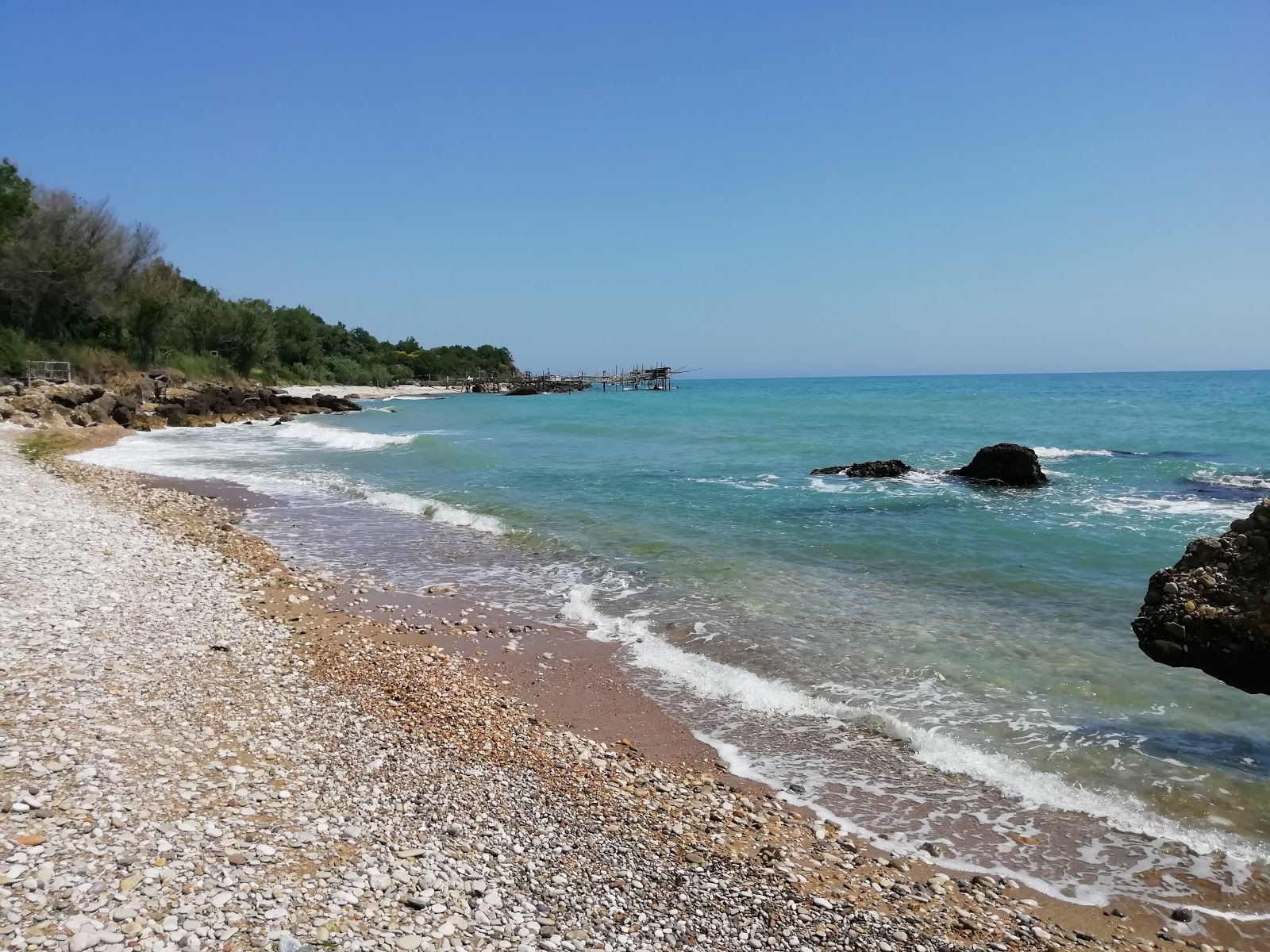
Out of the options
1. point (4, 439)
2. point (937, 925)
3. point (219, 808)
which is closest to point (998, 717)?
point (937, 925)

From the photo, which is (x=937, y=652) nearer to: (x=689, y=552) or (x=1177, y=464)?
(x=689, y=552)

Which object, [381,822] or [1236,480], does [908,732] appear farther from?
[1236,480]

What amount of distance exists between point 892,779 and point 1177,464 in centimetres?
2521

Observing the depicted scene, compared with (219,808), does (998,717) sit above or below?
below

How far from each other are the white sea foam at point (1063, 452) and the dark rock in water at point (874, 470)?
814cm

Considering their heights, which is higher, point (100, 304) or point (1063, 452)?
point (100, 304)

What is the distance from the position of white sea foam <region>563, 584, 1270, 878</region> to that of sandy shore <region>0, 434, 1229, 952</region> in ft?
2.95

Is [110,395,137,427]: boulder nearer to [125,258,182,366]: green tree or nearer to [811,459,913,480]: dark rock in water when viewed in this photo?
[125,258,182,366]: green tree

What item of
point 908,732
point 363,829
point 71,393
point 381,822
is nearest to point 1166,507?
point 908,732

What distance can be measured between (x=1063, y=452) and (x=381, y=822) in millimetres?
31764

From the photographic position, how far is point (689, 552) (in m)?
13.9

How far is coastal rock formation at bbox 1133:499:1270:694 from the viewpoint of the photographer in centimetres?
639

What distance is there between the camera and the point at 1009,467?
21.5m

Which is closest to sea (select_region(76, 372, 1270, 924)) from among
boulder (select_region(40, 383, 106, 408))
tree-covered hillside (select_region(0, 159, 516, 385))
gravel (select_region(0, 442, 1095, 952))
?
gravel (select_region(0, 442, 1095, 952))
